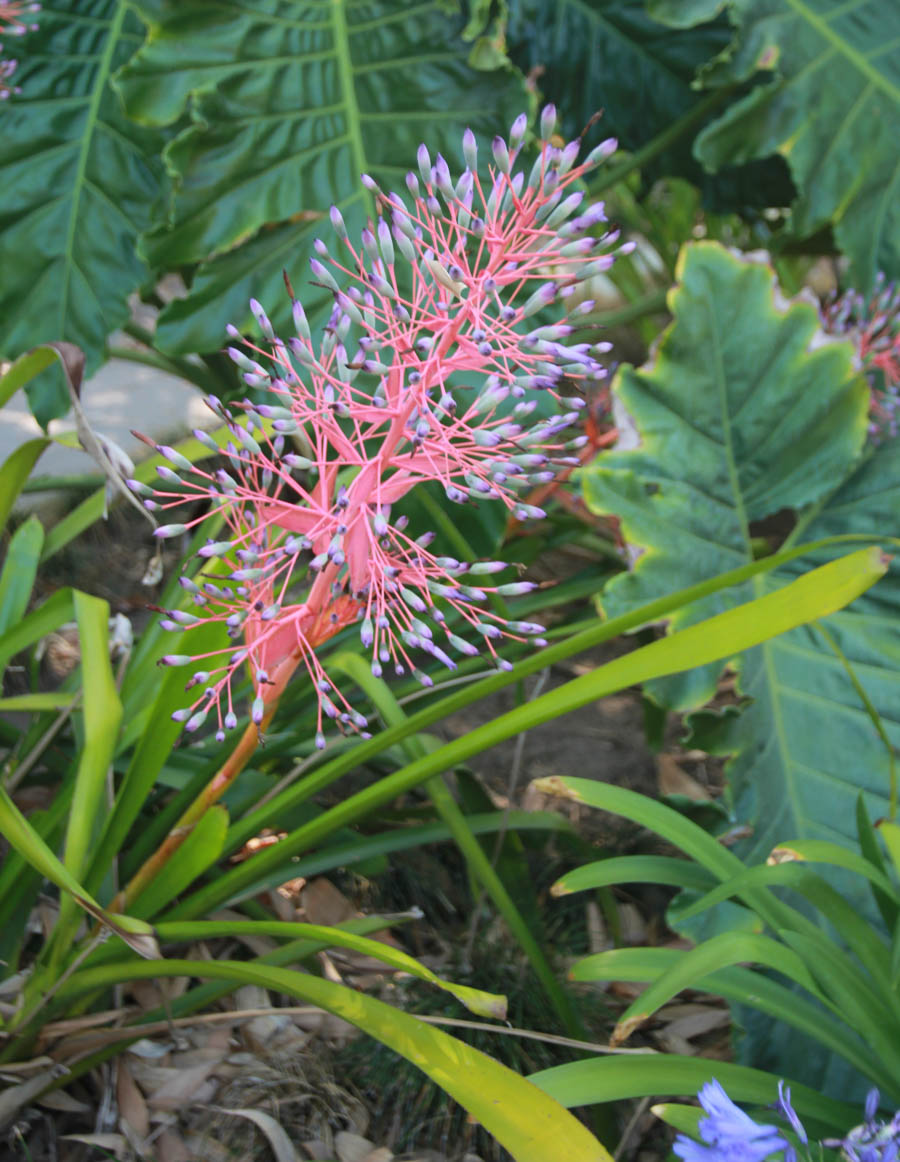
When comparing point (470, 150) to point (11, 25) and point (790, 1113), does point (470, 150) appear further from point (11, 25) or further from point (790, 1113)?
point (11, 25)

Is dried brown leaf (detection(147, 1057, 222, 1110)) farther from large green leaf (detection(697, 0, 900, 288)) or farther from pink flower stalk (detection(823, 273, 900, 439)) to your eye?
large green leaf (detection(697, 0, 900, 288))

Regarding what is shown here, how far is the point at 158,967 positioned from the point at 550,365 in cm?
66

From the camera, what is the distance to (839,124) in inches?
64.5

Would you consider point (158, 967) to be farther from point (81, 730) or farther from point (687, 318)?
point (687, 318)

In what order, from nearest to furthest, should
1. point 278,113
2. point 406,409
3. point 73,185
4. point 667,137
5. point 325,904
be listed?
1. point 406,409
2. point 325,904
3. point 278,113
4. point 73,185
5. point 667,137

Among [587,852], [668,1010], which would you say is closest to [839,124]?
[587,852]

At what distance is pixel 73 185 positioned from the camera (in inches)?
63.2

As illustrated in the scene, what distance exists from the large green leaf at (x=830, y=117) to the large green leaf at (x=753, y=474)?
0.33 m

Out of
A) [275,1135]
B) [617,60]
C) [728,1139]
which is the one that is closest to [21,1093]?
[275,1135]

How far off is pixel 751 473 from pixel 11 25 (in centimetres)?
144

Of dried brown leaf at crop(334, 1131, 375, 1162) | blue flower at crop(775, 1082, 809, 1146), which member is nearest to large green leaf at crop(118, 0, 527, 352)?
dried brown leaf at crop(334, 1131, 375, 1162)

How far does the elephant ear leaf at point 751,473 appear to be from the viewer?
1300 millimetres

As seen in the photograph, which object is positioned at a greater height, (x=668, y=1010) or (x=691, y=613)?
(x=691, y=613)

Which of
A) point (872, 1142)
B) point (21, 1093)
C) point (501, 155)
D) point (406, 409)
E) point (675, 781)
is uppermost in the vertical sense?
point (501, 155)
